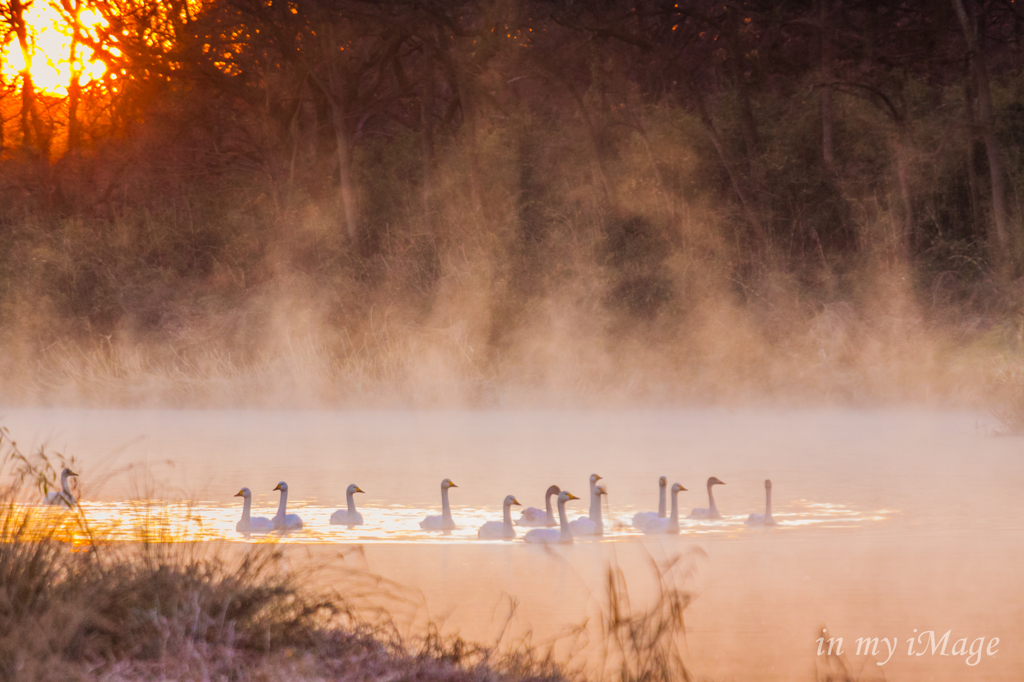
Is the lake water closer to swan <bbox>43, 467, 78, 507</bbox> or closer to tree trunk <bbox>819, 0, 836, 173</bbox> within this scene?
swan <bbox>43, 467, 78, 507</bbox>

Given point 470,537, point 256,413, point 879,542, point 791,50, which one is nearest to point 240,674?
point 470,537

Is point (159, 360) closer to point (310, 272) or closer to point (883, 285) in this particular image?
point (310, 272)

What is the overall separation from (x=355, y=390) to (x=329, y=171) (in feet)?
23.3

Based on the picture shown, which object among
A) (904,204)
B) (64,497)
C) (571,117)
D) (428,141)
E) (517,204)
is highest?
(571,117)

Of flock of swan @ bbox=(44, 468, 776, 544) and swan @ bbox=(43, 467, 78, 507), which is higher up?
swan @ bbox=(43, 467, 78, 507)

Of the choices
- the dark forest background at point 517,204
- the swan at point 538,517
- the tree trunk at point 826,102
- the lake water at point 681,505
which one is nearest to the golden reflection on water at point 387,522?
the lake water at point 681,505

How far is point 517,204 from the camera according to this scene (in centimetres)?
2167

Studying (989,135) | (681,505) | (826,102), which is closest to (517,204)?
(826,102)

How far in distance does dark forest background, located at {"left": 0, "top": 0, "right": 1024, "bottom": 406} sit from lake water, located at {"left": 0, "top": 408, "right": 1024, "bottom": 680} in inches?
62.3

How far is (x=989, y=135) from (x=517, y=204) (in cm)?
769

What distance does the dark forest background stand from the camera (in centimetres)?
1845

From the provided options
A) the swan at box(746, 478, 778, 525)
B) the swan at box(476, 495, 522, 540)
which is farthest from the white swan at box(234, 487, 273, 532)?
the swan at box(746, 478, 778, 525)

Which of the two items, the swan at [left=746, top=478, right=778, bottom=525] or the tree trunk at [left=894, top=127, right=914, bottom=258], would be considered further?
the tree trunk at [left=894, top=127, right=914, bottom=258]

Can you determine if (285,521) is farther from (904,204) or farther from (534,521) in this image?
(904,204)
